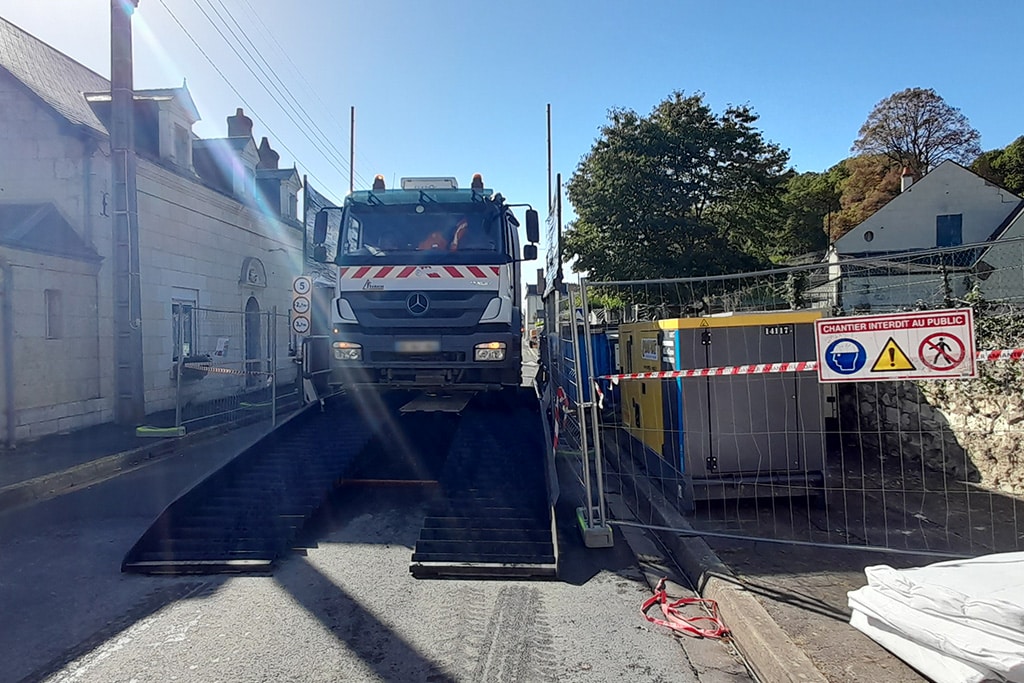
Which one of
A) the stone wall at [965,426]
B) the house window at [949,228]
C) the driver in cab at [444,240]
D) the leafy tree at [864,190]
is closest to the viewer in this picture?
the stone wall at [965,426]

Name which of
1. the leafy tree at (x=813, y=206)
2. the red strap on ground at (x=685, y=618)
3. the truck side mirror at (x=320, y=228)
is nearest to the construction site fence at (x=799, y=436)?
the red strap on ground at (x=685, y=618)

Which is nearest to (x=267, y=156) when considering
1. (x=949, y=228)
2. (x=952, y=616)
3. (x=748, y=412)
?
(x=748, y=412)

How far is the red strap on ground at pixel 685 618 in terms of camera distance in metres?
4.03

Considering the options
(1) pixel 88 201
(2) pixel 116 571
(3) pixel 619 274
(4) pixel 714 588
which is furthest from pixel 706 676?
(3) pixel 619 274

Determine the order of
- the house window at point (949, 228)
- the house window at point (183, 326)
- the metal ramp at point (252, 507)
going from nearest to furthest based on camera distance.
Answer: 1. the metal ramp at point (252, 507)
2. the house window at point (183, 326)
3. the house window at point (949, 228)

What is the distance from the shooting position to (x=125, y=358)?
39.9ft

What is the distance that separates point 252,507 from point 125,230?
883cm

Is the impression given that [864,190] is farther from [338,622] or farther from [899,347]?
[338,622]

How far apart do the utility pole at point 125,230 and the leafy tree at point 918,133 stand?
49372 millimetres

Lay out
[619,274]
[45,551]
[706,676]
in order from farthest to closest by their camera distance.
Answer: [619,274] → [45,551] → [706,676]

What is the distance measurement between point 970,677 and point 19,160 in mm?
16262

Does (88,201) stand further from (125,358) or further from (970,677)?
(970,677)

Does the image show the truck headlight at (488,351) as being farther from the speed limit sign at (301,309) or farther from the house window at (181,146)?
the house window at (181,146)

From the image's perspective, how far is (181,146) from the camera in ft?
54.5
